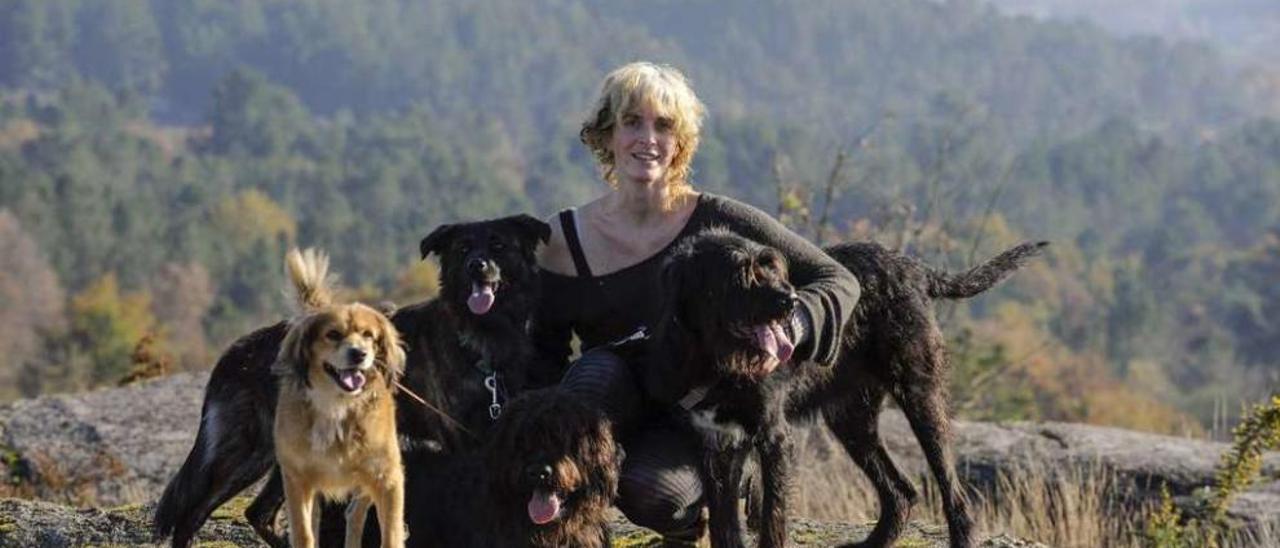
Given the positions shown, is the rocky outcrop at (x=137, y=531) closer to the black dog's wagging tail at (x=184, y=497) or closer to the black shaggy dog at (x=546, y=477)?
the black dog's wagging tail at (x=184, y=497)

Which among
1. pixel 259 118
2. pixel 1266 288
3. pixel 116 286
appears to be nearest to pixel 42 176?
pixel 116 286

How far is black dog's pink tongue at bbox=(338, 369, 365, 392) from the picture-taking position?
→ 170 inches

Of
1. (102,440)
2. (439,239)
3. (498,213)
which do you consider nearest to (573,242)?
(439,239)

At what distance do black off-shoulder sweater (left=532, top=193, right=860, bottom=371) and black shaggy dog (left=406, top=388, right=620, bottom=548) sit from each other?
2.46 feet

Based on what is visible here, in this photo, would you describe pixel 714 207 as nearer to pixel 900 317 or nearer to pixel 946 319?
pixel 900 317

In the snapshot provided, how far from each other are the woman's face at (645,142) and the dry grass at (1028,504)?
1918 millimetres

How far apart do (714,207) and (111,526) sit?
264 centimetres

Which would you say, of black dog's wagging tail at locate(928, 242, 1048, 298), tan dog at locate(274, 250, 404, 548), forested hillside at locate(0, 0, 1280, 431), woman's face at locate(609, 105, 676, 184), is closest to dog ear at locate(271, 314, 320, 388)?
tan dog at locate(274, 250, 404, 548)

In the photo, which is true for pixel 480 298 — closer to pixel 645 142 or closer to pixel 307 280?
pixel 307 280

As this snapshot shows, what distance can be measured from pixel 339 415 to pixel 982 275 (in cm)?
289

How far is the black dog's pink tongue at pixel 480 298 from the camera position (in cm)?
545

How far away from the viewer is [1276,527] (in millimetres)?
7492

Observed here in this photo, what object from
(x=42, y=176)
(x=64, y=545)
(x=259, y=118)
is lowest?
(x=64, y=545)

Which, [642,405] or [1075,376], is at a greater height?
[1075,376]
